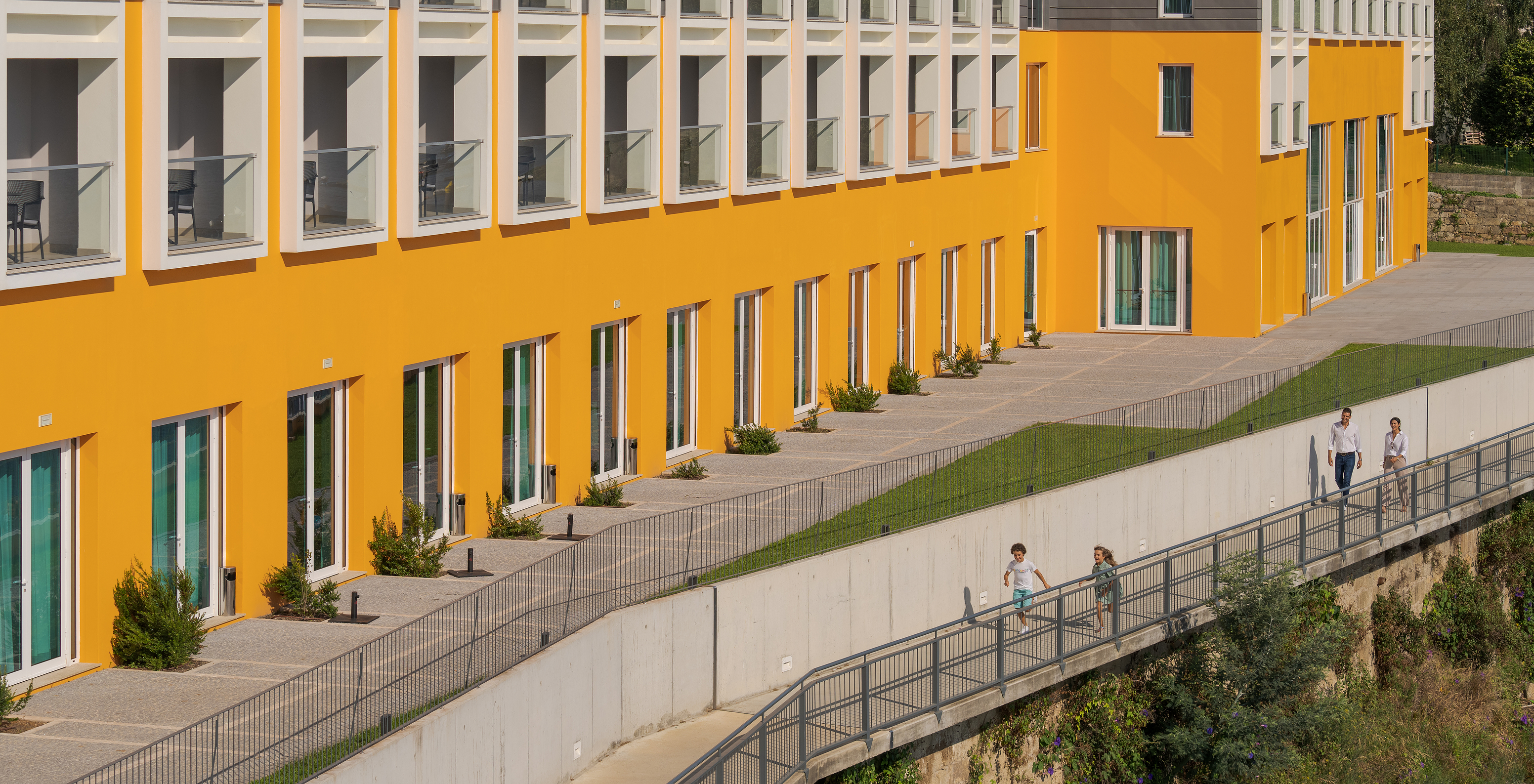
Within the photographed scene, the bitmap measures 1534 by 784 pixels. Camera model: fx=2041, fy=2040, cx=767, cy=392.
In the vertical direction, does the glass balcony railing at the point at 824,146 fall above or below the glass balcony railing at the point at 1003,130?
below

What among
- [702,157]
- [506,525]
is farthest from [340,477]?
[702,157]

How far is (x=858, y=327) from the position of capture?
113 ft

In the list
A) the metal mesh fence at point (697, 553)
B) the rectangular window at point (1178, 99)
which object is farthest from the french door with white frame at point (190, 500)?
the rectangular window at point (1178, 99)

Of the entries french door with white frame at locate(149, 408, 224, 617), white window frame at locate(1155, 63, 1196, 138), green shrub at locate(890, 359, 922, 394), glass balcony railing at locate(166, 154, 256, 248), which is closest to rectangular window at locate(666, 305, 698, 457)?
green shrub at locate(890, 359, 922, 394)

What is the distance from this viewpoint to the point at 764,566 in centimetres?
2034

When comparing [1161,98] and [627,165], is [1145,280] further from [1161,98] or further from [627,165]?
[627,165]

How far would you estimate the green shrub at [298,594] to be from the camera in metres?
19.8

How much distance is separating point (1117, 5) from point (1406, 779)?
18.3 meters

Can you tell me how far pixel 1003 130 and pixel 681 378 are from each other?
13579mm

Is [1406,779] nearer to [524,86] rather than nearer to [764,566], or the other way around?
[764,566]

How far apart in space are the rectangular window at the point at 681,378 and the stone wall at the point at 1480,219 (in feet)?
158

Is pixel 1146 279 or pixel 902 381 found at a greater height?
pixel 1146 279

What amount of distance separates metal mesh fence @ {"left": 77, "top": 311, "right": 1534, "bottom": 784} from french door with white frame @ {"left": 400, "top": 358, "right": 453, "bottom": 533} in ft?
11.6

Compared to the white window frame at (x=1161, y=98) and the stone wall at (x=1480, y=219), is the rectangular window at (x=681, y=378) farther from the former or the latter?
the stone wall at (x=1480, y=219)
